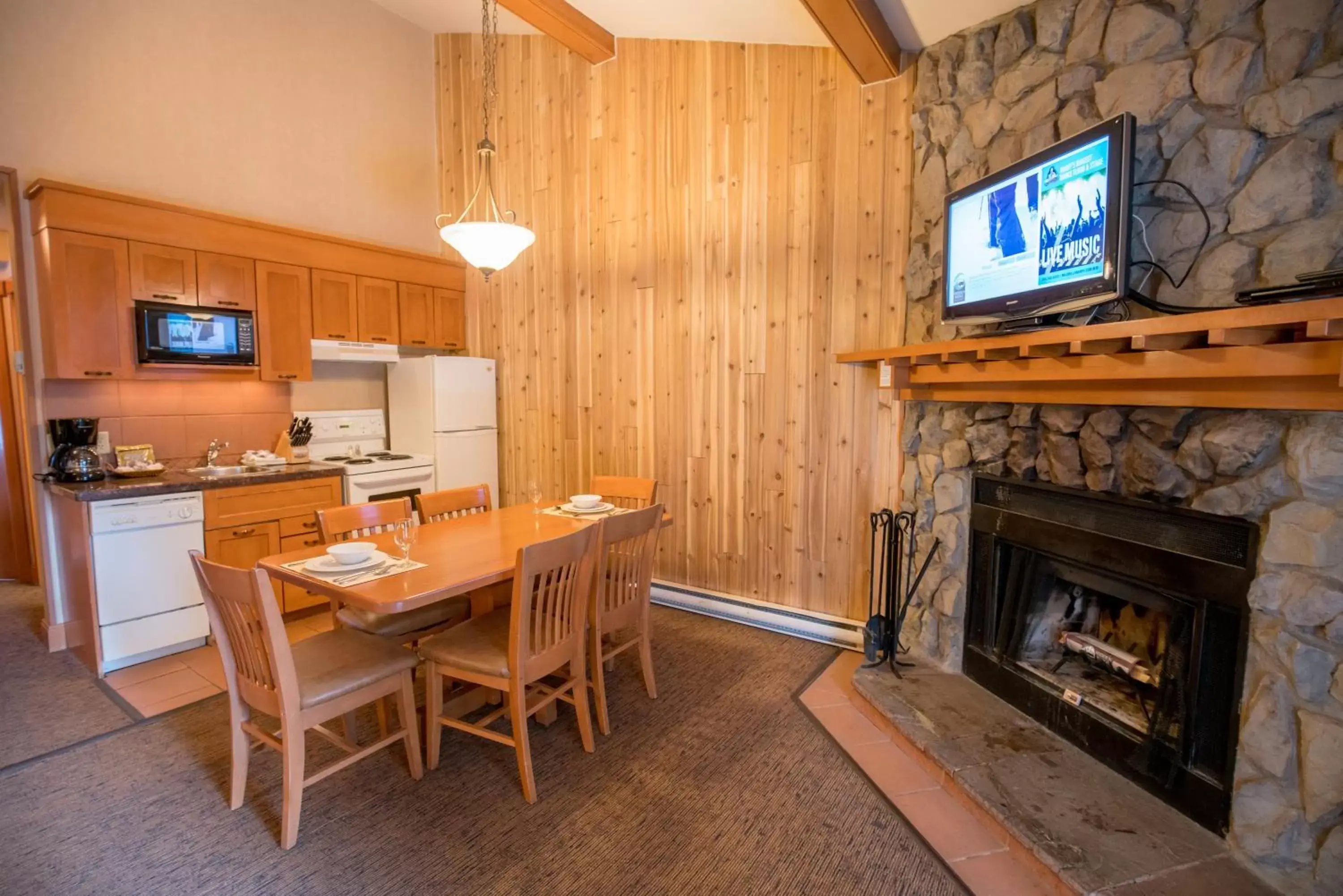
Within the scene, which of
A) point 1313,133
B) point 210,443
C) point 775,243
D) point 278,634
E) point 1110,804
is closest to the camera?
point 1313,133

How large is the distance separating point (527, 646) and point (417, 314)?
11.5 feet

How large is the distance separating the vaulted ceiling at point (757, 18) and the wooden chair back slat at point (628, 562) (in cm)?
217

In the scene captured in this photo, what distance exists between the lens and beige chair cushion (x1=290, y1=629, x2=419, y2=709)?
190 cm

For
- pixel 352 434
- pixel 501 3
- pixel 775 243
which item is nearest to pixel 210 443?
pixel 352 434

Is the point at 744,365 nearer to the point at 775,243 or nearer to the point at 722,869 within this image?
the point at 775,243

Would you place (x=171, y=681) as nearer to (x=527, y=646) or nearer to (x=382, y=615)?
(x=382, y=615)

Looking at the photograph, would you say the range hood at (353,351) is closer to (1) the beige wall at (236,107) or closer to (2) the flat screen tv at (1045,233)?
(1) the beige wall at (236,107)

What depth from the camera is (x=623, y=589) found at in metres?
2.60

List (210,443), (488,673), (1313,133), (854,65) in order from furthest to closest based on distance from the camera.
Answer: (210,443) < (854,65) < (488,673) < (1313,133)

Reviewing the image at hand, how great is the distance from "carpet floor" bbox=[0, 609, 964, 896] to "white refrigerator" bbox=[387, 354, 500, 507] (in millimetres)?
2247

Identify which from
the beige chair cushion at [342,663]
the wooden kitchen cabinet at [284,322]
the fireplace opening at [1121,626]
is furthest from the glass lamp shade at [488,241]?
the fireplace opening at [1121,626]

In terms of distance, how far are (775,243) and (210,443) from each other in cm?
370

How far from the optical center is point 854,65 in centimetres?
289

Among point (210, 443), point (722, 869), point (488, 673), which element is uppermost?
point (210, 443)
